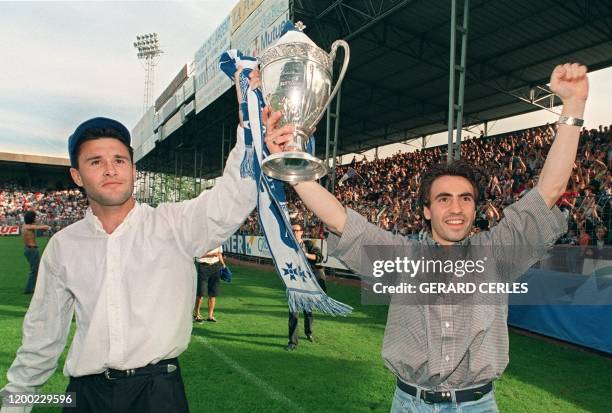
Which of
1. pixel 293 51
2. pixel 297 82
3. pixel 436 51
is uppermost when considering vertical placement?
pixel 436 51

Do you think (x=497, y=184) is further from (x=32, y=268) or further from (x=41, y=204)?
(x=41, y=204)

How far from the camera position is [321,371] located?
5.66 m

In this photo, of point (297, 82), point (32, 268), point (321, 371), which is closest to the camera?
point (297, 82)

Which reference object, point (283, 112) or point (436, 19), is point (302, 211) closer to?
point (436, 19)

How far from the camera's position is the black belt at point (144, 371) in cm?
192

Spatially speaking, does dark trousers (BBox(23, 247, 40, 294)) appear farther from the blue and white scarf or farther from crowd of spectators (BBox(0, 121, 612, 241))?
the blue and white scarf

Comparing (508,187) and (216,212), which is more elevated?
(508,187)

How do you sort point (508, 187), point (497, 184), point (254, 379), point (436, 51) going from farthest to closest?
point (436, 51) < point (497, 184) < point (508, 187) < point (254, 379)

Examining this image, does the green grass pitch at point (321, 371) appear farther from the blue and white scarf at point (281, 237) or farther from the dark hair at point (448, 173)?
the dark hair at point (448, 173)

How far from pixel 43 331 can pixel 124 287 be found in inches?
17.4

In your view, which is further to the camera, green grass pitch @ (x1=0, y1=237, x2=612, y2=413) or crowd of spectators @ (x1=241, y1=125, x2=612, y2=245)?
crowd of spectators @ (x1=241, y1=125, x2=612, y2=245)

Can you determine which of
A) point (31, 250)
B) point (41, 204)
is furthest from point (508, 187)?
point (41, 204)

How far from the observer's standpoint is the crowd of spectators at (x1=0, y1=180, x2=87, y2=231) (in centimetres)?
4166

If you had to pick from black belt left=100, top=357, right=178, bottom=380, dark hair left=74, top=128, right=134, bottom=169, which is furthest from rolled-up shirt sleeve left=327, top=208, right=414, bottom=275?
dark hair left=74, top=128, right=134, bottom=169
